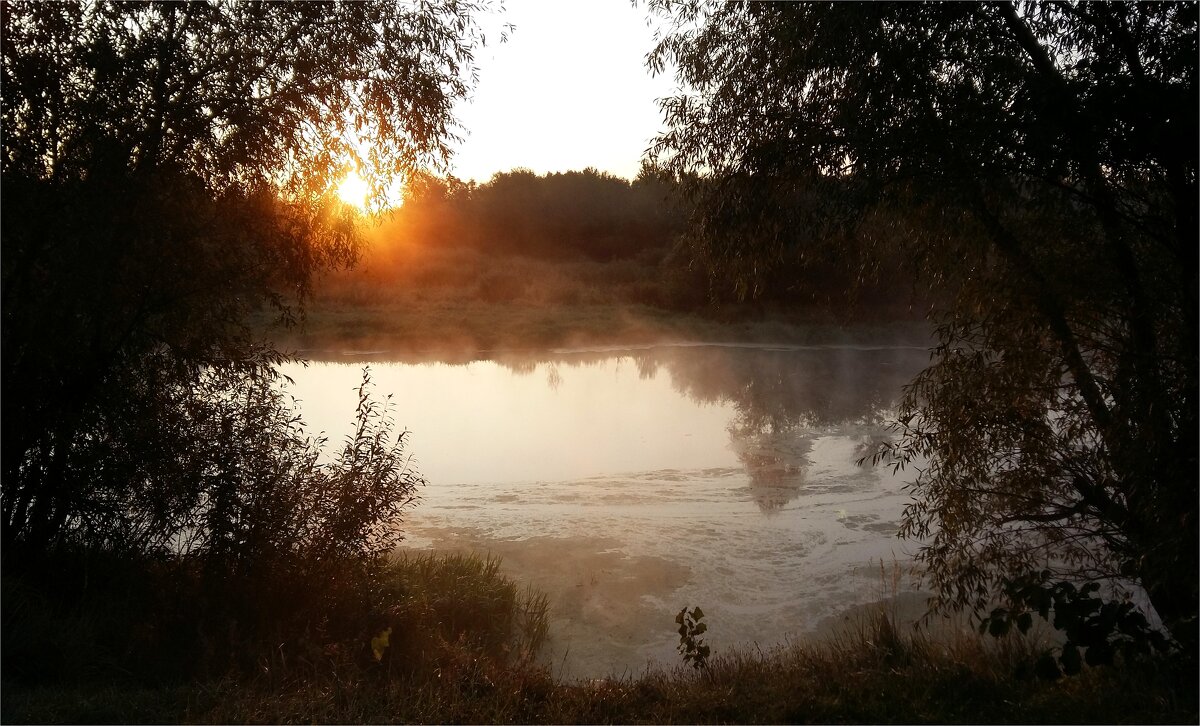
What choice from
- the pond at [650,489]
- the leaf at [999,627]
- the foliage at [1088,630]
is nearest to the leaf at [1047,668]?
the foliage at [1088,630]

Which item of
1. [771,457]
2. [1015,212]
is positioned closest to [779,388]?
[771,457]

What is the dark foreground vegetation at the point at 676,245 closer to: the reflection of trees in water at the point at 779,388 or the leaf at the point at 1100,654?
the leaf at the point at 1100,654

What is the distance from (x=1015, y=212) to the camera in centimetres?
540

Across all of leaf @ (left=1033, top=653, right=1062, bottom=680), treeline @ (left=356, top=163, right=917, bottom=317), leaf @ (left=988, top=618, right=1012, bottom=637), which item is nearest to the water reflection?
treeline @ (left=356, top=163, right=917, bottom=317)

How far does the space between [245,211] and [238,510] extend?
1.96 m

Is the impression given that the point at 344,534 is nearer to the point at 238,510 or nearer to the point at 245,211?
the point at 238,510

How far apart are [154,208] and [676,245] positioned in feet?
10.6

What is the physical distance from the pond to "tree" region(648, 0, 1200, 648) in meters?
2.06

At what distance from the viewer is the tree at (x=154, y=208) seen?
4977mm

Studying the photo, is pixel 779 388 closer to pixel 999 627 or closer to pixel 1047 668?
pixel 999 627

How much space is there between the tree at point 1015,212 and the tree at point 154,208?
2.39 metres

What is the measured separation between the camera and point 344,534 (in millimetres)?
5691

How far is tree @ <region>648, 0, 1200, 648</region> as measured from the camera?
444 cm

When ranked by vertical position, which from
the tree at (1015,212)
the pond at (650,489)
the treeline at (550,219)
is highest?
the treeline at (550,219)
